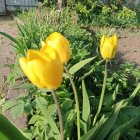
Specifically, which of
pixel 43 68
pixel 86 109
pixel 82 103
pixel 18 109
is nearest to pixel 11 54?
pixel 82 103

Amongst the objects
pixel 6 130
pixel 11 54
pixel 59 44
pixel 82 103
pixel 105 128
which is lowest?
pixel 11 54

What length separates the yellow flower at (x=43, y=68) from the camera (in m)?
1.44

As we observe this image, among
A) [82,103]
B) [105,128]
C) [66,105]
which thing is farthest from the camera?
[82,103]

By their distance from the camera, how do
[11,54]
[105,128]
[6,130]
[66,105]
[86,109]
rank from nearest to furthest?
[6,130], [105,128], [86,109], [66,105], [11,54]

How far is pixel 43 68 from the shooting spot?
1.44 metres

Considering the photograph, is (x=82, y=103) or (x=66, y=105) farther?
(x=82, y=103)

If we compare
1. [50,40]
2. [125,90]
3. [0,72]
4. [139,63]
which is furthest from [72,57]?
[50,40]

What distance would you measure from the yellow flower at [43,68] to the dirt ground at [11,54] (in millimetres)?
1541

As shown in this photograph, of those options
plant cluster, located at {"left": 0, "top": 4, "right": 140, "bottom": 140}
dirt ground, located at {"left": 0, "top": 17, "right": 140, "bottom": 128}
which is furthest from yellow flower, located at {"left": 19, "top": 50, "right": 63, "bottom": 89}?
dirt ground, located at {"left": 0, "top": 17, "right": 140, "bottom": 128}

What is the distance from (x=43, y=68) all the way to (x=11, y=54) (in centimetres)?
367

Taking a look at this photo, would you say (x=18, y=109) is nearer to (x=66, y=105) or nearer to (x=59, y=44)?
(x=66, y=105)

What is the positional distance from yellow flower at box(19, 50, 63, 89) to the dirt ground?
1.54 meters

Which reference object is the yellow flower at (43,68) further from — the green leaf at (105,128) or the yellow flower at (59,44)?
the green leaf at (105,128)

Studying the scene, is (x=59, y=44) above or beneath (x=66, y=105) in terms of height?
above
